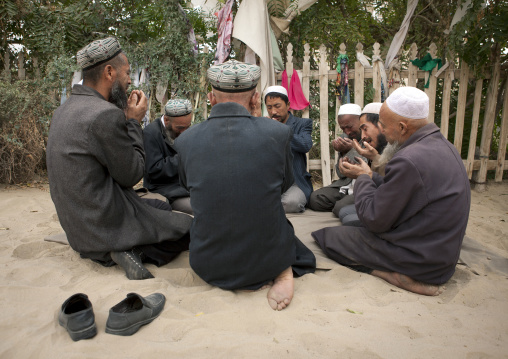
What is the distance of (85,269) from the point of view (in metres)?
→ 2.98

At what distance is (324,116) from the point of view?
252 inches

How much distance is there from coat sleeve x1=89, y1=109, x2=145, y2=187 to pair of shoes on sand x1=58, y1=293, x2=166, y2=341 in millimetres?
892

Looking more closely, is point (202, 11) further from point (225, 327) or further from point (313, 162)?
point (225, 327)

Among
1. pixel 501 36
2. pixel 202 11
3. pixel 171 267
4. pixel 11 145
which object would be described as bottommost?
pixel 171 267

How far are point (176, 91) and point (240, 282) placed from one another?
5054 mm

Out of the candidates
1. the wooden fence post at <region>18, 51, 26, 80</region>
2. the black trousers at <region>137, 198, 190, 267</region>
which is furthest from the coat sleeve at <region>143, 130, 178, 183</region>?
the wooden fence post at <region>18, 51, 26, 80</region>

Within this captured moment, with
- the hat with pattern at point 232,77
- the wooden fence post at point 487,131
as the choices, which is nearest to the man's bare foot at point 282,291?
the hat with pattern at point 232,77

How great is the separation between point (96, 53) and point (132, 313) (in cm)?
183

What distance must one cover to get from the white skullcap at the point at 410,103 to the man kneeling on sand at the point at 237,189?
0.84 metres

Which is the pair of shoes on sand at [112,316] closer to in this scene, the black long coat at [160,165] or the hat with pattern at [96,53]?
the hat with pattern at [96,53]

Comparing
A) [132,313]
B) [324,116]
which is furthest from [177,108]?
[324,116]

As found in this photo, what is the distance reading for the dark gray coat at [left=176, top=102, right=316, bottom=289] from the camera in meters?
2.37

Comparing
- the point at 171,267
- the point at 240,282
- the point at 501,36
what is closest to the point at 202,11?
the point at 501,36

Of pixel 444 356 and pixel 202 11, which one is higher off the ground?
pixel 202 11
